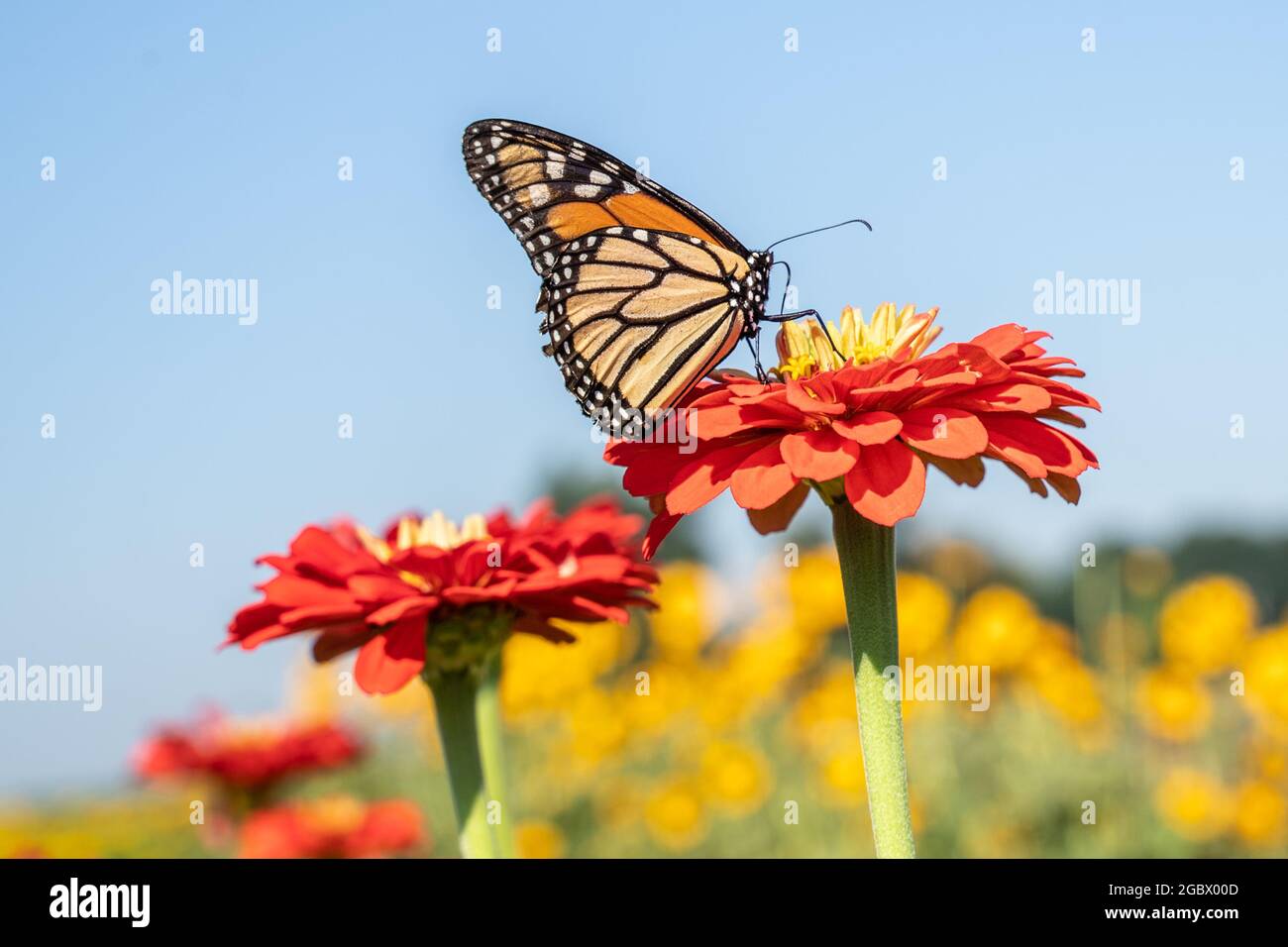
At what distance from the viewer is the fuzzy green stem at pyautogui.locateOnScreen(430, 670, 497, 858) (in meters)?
2.16

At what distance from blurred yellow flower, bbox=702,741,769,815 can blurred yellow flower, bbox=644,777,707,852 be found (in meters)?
0.10

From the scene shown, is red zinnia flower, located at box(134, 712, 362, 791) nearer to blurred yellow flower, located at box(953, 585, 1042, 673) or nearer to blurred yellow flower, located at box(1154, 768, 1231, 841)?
blurred yellow flower, located at box(953, 585, 1042, 673)

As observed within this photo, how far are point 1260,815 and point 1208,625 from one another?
1.03 meters

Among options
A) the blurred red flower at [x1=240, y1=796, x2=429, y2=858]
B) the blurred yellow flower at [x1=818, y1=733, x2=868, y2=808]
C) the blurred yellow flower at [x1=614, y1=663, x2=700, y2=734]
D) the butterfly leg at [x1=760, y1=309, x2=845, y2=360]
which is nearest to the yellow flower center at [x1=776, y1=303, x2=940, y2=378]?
the butterfly leg at [x1=760, y1=309, x2=845, y2=360]

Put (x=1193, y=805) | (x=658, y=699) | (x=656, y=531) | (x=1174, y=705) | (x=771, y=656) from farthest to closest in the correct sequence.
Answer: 1. (x=658, y=699)
2. (x=771, y=656)
3. (x=1174, y=705)
4. (x=1193, y=805)
5. (x=656, y=531)

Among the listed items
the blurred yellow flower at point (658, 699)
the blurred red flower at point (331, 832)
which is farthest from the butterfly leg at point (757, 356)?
the blurred yellow flower at point (658, 699)

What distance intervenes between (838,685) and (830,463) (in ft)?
18.2

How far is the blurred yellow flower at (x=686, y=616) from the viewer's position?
8359 millimetres

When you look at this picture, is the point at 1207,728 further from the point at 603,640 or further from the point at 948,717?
the point at 603,640

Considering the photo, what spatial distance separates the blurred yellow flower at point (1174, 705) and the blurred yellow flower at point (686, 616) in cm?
284

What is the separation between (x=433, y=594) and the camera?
88.2 inches

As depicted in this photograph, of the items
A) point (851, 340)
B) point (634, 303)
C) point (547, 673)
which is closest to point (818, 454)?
point (851, 340)

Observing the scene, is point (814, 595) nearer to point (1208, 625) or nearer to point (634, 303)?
point (1208, 625)

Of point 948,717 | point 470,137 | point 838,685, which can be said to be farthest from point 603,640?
point 470,137
